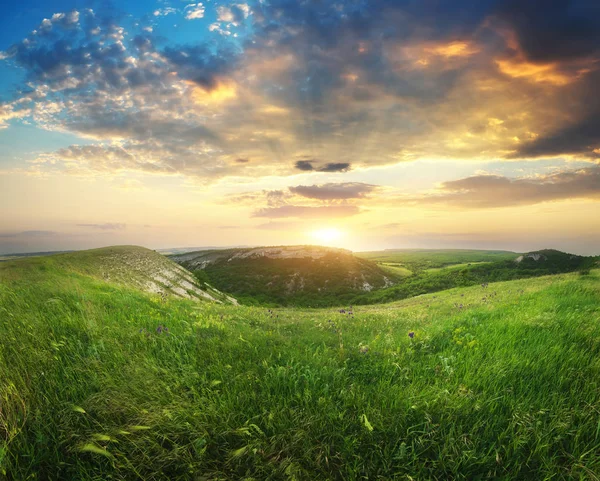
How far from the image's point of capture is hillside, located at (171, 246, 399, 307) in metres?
95.0

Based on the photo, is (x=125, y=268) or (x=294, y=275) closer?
(x=125, y=268)

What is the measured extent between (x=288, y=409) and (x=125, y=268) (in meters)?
45.2

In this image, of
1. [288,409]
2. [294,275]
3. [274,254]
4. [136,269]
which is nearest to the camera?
[288,409]

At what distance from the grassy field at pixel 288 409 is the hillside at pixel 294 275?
72677 mm

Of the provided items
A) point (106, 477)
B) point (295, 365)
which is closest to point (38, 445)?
point (106, 477)

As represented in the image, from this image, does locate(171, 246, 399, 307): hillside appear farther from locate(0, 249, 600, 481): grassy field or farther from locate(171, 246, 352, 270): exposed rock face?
locate(0, 249, 600, 481): grassy field

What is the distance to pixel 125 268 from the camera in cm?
4150

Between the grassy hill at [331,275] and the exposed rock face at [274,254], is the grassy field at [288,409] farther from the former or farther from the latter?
the exposed rock face at [274,254]

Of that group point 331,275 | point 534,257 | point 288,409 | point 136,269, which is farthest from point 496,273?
point 288,409

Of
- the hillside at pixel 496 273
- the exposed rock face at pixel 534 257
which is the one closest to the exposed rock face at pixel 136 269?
the hillside at pixel 496 273

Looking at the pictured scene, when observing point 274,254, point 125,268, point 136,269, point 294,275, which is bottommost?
point 294,275

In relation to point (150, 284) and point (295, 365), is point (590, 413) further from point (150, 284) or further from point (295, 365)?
point (150, 284)

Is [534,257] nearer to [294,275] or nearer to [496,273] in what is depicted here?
[496,273]

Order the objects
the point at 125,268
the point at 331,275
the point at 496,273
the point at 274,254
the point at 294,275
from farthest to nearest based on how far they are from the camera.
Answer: the point at 274,254 → the point at 331,275 → the point at 294,275 → the point at 496,273 → the point at 125,268
